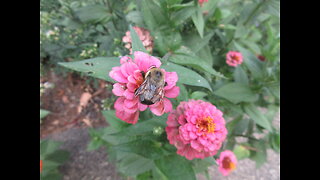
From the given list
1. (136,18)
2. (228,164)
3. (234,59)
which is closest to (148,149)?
(136,18)

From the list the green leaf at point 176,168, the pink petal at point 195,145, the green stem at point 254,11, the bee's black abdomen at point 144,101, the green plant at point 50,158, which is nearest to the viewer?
the bee's black abdomen at point 144,101

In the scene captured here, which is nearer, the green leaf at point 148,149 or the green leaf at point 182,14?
the green leaf at point 148,149

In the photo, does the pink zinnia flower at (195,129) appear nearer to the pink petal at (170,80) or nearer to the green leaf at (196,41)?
the pink petal at (170,80)

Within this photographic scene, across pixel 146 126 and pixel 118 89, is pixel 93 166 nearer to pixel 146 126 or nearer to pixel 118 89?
pixel 146 126

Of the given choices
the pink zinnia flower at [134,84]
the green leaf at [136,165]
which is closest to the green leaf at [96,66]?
the pink zinnia flower at [134,84]

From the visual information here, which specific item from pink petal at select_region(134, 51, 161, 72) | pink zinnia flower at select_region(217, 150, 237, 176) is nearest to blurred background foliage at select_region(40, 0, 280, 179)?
pink zinnia flower at select_region(217, 150, 237, 176)
